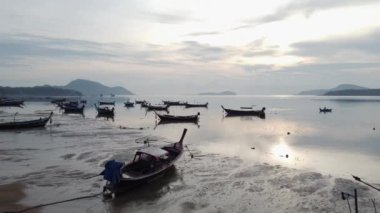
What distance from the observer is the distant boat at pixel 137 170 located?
60.8 ft

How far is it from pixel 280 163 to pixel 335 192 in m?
7.98

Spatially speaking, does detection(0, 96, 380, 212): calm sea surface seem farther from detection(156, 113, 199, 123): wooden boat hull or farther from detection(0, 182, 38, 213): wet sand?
detection(156, 113, 199, 123): wooden boat hull

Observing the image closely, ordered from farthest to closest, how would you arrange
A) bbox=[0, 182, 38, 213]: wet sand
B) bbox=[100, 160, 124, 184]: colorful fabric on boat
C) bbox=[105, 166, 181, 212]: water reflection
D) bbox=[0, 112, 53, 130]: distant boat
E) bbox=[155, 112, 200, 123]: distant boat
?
1. bbox=[155, 112, 200, 123]: distant boat
2. bbox=[0, 112, 53, 130]: distant boat
3. bbox=[100, 160, 124, 184]: colorful fabric on boat
4. bbox=[105, 166, 181, 212]: water reflection
5. bbox=[0, 182, 38, 213]: wet sand

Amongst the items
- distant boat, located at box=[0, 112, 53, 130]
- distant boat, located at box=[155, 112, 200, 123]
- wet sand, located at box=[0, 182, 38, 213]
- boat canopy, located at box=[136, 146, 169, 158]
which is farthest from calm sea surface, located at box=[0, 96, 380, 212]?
distant boat, located at box=[155, 112, 200, 123]

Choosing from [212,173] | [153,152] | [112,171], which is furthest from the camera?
[212,173]

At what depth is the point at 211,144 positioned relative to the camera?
38.3 m

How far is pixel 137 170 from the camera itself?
21.9 metres

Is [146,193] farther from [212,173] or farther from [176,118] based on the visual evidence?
[176,118]

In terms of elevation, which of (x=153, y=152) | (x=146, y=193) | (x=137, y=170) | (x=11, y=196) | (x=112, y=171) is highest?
(x=153, y=152)

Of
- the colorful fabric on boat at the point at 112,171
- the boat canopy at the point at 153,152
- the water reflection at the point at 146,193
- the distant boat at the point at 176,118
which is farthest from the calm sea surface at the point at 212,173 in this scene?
the distant boat at the point at 176,118

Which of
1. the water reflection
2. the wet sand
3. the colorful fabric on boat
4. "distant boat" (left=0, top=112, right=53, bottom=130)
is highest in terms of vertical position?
the colorful fabric on boat

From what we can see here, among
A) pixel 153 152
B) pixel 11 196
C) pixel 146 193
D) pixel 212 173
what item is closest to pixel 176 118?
pixel 212 173

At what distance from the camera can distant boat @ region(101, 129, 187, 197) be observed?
60.8 ft

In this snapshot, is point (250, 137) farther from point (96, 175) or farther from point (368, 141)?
point (96, 175)
